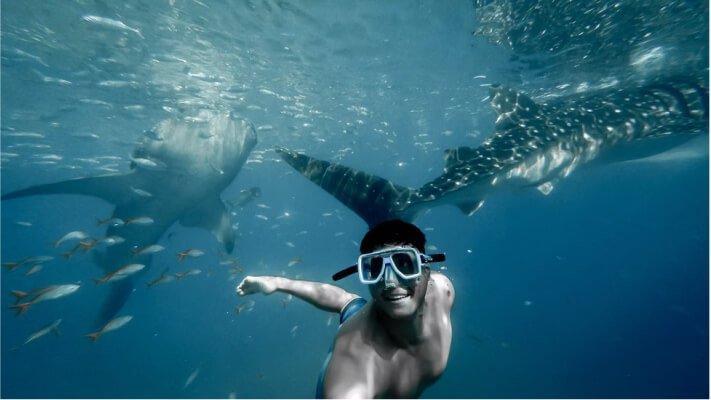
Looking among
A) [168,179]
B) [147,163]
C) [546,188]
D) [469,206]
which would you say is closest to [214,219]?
[168,179]

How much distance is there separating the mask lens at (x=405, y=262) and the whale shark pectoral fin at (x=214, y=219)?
11.6 metres

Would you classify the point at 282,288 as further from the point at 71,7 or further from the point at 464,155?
the point at 71,7

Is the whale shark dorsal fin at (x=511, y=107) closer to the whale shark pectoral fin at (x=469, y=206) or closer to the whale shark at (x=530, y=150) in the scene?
the whale shark at (x=530, y=150)

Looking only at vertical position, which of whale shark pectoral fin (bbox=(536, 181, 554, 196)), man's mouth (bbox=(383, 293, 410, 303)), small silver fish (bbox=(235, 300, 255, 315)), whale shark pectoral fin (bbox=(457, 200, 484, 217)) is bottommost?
small silver fish (bbox=(235, 300, 255, 315))

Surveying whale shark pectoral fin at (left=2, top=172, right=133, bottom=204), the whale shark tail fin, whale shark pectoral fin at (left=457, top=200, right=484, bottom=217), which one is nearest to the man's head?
the whale shark tail fin

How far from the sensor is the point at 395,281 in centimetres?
202

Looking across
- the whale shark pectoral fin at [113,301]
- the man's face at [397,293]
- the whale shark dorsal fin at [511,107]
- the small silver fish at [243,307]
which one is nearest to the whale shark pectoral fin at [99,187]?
the whale shark pectoral fin at [113,301]

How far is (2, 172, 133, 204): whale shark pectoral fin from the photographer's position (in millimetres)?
9297

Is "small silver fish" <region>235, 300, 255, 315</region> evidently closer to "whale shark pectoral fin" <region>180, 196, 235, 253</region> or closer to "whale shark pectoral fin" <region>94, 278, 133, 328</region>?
"whale shark pectoral fin" <region>180, 196, 235, 253</region>

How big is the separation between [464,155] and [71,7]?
12.0 metres

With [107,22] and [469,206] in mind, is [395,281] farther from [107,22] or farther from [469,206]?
[107,22]

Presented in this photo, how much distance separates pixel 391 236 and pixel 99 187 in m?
11.6

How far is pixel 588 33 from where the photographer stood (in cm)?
1160

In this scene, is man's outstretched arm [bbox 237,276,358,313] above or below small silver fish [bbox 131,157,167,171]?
below
